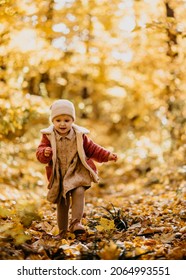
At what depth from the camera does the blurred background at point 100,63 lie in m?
5.83

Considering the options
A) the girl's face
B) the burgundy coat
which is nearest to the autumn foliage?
the burgundy coat

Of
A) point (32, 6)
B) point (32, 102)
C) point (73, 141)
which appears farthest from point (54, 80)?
point (73, 141)

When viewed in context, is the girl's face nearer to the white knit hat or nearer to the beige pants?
the white knit hat

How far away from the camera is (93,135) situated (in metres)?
12.1

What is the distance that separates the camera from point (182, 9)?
25.0 ft

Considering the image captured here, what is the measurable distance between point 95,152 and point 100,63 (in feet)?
21.6

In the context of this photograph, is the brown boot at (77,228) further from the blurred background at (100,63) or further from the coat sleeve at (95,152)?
the blurred background at (100,63)

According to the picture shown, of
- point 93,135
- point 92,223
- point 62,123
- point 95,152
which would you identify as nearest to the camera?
point 62,123

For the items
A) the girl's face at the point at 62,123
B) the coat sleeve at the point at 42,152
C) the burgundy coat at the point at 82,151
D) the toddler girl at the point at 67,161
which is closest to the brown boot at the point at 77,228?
the toddler girl at the point at 67,161

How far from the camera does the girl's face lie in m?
3.89

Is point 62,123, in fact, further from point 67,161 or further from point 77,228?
point 77,228

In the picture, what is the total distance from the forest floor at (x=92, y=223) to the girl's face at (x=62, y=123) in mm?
663

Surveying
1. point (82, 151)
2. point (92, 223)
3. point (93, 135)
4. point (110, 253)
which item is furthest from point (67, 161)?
point (93, 135)

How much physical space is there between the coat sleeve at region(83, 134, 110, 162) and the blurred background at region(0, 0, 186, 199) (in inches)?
62.0
